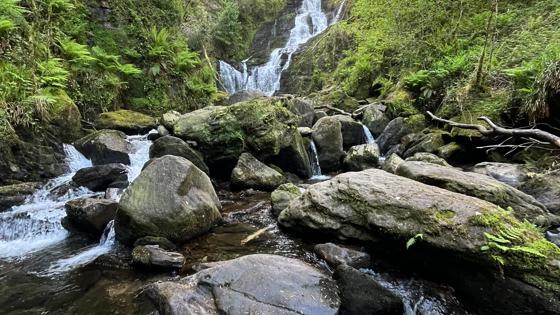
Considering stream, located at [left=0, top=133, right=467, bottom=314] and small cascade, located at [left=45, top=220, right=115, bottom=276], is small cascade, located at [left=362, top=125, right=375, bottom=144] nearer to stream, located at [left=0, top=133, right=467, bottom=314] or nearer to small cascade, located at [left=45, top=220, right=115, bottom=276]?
stream, located at [left=0, top=133, right=467, bottom=314]

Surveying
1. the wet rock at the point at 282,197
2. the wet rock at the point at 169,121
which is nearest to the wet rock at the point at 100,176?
the wet rock at the point at 169,121

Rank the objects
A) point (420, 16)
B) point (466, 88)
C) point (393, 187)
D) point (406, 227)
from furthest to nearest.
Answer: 1. point (420, 16)
2. point (466, 88)
3. point (393, 187)
4. point (406, 227)

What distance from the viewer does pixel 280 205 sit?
22.4 feet

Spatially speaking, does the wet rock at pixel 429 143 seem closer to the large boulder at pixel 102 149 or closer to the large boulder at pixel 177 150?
the large boulder at pixel 177 150

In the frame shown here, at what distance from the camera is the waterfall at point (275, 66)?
22.9 m

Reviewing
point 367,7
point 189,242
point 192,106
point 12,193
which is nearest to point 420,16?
point 367,7

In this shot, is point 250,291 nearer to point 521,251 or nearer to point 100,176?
point 521,251

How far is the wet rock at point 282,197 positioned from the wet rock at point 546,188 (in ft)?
12.4

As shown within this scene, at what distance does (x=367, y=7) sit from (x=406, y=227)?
13.9 m

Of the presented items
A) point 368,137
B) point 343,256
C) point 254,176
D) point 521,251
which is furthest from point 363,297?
point 368,137

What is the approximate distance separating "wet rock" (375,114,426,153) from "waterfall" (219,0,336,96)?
36.7 feet

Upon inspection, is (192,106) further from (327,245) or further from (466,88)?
(327,245)

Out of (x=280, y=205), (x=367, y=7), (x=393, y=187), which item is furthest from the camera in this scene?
(x=367, y=7)

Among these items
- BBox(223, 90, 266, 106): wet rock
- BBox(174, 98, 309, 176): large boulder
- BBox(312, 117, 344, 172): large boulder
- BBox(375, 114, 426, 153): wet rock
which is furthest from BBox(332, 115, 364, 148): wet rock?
BBox(223, 90, 266, 106): wet rock
